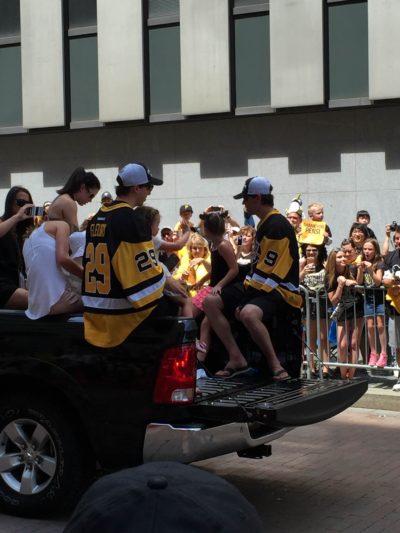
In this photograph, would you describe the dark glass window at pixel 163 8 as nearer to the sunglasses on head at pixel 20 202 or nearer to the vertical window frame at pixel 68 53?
the vertical window frame at pixel 68 53

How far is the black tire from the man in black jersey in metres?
1.60

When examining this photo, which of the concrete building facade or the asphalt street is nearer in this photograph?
the asphalt street

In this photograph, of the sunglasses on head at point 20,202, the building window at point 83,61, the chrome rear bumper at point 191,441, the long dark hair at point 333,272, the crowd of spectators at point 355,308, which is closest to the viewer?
the chrome rear bumper at point 191,441

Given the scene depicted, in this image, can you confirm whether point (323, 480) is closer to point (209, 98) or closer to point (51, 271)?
point (51, 271)

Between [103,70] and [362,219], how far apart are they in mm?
7834

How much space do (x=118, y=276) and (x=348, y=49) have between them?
12764mm

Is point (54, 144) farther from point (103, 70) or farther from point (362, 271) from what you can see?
point (362, 271)

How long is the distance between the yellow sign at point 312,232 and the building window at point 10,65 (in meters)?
9.77

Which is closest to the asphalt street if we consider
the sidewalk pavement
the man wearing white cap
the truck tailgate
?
the truck tailgate

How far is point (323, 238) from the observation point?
1286cm

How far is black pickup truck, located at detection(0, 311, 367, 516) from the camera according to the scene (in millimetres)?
5793

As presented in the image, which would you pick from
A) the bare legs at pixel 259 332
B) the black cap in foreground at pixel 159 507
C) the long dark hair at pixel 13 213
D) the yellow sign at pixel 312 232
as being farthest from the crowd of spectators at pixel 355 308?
the black cap in foreground at pixel 159 507

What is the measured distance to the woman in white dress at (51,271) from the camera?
21.4 feet

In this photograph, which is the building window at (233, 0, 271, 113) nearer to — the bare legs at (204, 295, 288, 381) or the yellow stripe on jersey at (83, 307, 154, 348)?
the bare legs at (204, 295, 288, 381)
